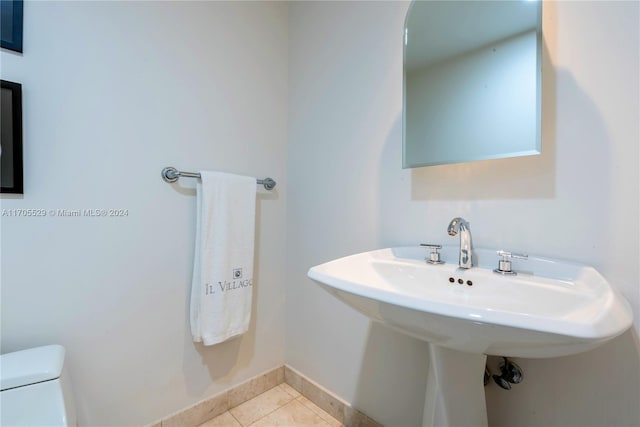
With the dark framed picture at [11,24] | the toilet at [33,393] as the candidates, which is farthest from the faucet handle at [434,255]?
the dark framed picture at [11,24]

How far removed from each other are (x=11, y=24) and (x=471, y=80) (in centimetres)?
139

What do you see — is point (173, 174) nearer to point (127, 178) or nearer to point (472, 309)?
point (127, 178)

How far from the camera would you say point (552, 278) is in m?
0.70

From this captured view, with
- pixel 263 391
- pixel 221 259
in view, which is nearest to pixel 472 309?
pixel 221 259

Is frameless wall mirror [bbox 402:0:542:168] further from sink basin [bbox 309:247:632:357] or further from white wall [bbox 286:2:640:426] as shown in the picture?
sink basin [bbox 309:247:632:357]

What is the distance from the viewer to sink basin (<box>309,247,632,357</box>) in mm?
414

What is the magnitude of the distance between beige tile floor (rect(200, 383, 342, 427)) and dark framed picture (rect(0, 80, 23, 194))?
3.78ft

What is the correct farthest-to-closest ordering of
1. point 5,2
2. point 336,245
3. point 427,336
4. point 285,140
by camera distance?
point 285,140 → point 336,245 → point 5,2 → point 427,336

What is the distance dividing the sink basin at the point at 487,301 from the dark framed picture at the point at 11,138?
3.00 feet

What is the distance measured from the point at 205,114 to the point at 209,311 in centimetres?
84

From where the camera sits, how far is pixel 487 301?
2.43 feet

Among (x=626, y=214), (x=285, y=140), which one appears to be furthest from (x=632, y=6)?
(x=285, y=140)

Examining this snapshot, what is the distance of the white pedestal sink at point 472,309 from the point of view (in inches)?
16.5

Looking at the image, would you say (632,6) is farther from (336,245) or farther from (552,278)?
(336,245)
